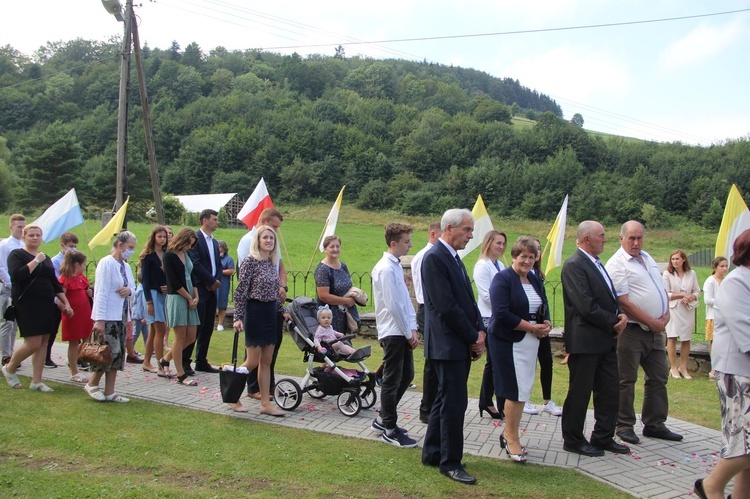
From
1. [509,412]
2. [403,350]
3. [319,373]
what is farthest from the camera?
[319,373]

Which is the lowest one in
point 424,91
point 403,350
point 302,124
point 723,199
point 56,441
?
point 56,441

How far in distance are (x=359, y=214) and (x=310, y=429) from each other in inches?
1985

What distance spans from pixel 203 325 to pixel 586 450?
16.4 ft

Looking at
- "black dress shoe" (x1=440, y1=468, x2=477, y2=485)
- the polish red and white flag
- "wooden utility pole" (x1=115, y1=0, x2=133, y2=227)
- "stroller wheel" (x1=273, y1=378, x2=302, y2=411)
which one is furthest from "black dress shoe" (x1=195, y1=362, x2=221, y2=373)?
"wooden utility pole" (x1=115, y1=0, x2=133, y2=227)

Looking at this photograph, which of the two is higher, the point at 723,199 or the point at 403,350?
the point at 723,199

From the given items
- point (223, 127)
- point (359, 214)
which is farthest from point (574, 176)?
point (223, 127)

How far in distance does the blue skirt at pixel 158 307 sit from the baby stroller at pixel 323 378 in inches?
83.4

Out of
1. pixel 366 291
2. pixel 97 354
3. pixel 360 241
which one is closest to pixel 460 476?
pixel 97 354

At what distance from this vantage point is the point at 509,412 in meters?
5.01

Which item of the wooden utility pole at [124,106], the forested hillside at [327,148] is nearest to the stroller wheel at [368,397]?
the wooden utility pole at [124,106]

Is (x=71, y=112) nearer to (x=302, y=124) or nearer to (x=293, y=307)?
(x=302, y=124)

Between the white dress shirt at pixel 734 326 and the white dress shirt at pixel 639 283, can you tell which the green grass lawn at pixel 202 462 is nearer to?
the white dress shirt at pixel 734 326

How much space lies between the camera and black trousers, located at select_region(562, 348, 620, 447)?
5.31m

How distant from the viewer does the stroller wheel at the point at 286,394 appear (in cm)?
648
